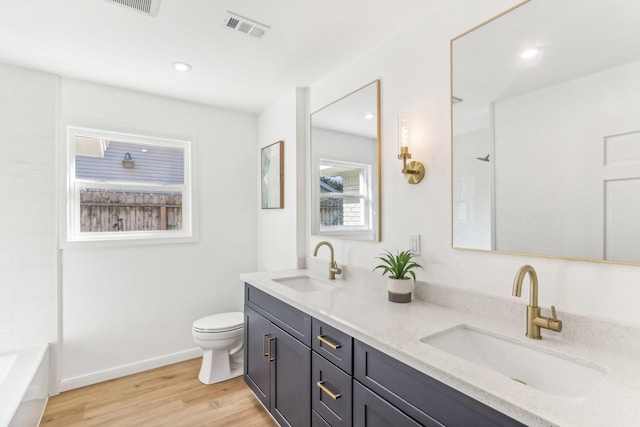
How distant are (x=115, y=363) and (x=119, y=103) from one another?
2207 millimetres

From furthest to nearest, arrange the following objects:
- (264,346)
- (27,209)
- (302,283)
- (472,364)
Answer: (302,283) → (27,209) → (264,346) → (472,364)

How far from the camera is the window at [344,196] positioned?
2.10 m

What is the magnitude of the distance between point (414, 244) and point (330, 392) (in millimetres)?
865

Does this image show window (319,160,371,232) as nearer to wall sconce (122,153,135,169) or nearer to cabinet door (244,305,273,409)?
cabinet door (244,305,273,409)

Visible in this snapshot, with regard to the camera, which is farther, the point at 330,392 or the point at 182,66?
the point at 182,66

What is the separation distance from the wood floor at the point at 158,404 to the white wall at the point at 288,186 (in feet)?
3.56

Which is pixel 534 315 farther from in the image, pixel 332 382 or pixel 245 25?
pixel 245 25

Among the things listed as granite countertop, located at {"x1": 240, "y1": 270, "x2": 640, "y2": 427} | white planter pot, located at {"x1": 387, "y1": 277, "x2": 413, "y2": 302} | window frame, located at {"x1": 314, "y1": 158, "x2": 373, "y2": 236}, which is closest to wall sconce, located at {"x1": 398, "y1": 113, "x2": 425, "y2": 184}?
window frame, located at {"x1": 314, "y1": 158, "x2": 373, "y2": 236}

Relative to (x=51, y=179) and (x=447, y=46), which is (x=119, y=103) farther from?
(x=447, y=46)

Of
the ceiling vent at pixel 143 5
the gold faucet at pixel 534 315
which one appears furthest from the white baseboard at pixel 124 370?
the gold faucet at pixel 534 315

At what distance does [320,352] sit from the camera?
1512mm

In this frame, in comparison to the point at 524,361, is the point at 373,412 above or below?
below

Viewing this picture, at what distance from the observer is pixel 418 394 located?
1018mm

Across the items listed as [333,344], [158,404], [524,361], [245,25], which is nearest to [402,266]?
[333,344]
